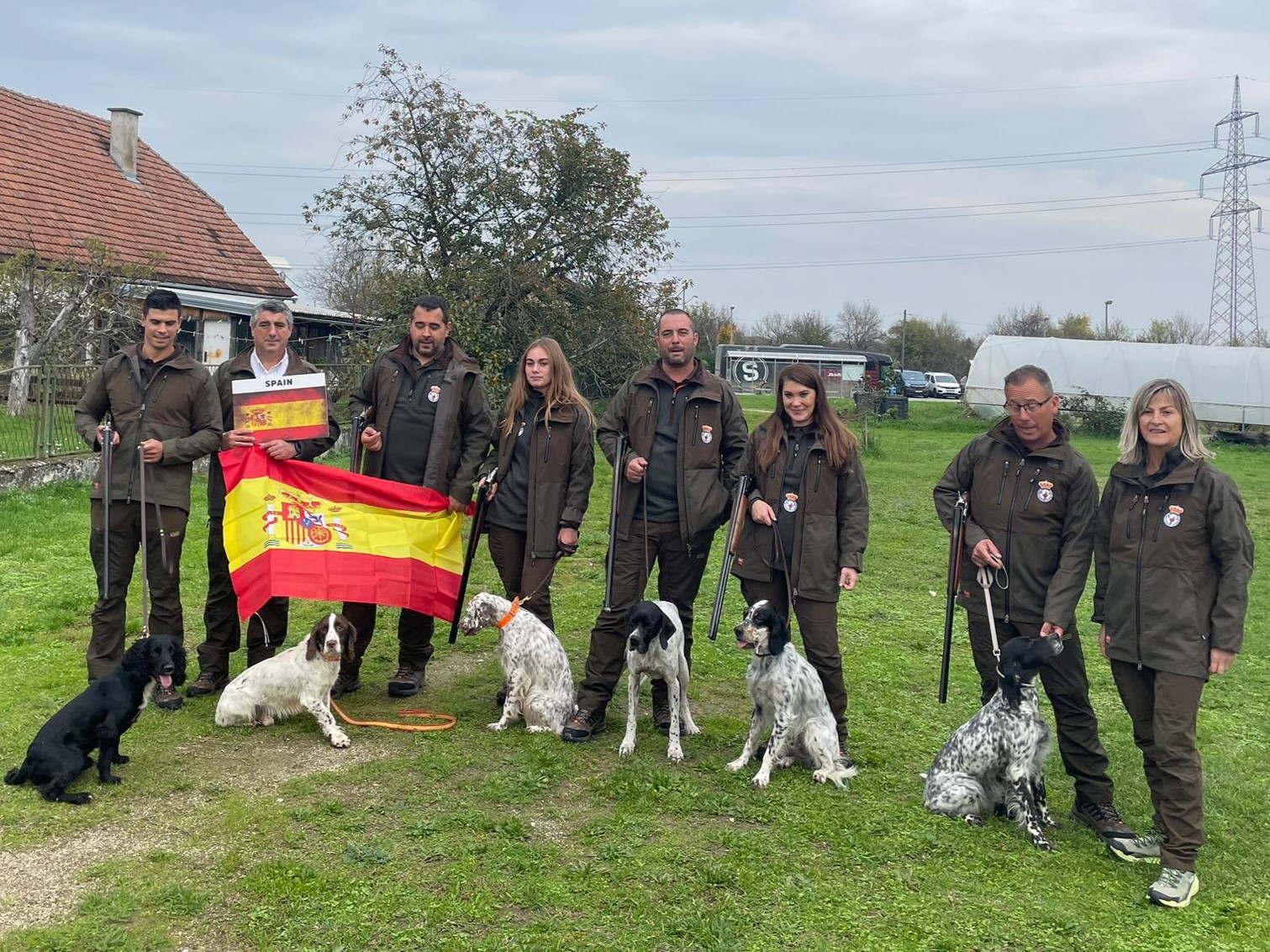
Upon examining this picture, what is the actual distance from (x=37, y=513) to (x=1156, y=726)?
38.9 feet

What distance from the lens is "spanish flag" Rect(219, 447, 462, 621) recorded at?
6.53 metres

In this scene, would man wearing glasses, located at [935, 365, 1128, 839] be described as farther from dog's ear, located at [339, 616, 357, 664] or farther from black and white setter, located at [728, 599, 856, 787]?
dog's ear, located at [339, 616, 357, 664]

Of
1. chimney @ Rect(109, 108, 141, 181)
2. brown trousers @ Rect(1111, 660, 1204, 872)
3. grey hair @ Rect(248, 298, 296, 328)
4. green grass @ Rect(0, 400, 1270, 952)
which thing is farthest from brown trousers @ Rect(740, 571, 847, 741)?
chimney @ Rect(109, 108, 141, 181)

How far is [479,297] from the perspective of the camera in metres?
16.7

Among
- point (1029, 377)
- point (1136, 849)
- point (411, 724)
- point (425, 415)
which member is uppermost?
point (1029, 377)

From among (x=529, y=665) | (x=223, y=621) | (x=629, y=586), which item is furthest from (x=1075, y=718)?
(x=223, y=621)

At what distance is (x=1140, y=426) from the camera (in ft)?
15.5

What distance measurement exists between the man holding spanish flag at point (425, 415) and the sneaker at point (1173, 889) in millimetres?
4221

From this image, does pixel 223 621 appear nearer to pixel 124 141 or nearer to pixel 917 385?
pixel 124 141

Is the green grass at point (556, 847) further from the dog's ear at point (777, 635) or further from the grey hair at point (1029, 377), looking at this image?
the grey hair at point (1029, 377)

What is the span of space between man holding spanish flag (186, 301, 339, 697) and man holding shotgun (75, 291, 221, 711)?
0.23m

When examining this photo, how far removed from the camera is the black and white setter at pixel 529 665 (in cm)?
618

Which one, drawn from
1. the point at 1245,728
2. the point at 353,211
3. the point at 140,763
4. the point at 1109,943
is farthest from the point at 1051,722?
the point at 353,211

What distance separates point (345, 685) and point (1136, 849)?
4.60m
